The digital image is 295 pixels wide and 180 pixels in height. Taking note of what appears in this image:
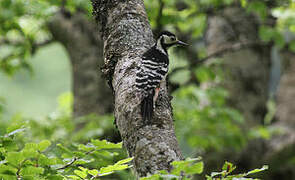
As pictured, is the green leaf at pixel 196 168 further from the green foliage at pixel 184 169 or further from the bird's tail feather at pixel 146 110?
the bird's tail feather at pixel 146 110

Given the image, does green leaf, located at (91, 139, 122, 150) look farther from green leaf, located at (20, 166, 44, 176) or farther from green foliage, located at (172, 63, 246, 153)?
green foliage, located at (172, 63, 246, 153)

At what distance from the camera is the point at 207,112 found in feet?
20.2

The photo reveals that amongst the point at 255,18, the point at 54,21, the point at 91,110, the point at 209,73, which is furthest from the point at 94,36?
the point at 255,18

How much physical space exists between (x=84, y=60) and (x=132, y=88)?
5137 mm

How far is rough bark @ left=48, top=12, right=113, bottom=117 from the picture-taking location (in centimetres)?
683

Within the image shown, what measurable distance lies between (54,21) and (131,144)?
18.7 ft

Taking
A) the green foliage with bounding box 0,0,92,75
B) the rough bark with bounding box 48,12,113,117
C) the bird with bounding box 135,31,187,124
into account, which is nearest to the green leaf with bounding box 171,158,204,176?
the bird with bounding box 135,31,187,124

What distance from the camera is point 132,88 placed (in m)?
2.08

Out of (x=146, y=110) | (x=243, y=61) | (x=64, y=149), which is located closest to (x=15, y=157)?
(x=64, y=149)

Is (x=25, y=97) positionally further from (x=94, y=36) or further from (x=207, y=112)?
(x=207, y=112)

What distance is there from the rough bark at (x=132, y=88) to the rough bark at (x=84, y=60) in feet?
14.2

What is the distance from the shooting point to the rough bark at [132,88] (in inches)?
71.9

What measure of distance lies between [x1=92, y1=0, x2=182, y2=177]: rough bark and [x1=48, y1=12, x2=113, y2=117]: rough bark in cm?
434

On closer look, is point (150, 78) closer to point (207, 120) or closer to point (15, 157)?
point (15, 157)
